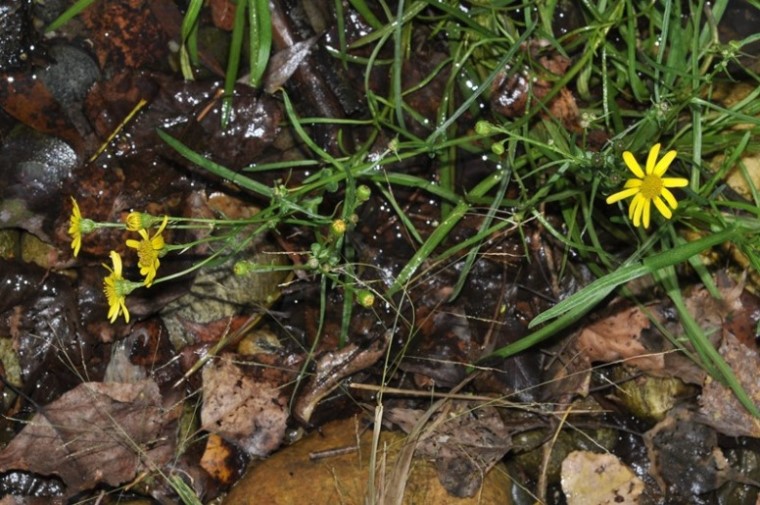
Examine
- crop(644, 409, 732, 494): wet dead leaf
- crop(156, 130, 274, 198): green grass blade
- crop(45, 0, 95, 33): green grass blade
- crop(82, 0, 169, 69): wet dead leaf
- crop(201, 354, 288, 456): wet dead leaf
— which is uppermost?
crop(45, 0, 95, 33): green grass blade

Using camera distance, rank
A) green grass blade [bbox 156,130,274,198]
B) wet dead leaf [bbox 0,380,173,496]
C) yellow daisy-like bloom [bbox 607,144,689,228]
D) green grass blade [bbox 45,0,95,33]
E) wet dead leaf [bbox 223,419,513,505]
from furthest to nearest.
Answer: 1. wet dead leaf [bbox 0,380,173,496]
2. wet dead leaf [bbox 223,419,513,505]
3. green grass blade [bbox 45,0,95,33]
4. green grass blade [bbox 156,130,274,198]
5. yellow daisy-like bloom [bbox 607,144,689,228]

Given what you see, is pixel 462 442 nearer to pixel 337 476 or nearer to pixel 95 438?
pixel 337 476

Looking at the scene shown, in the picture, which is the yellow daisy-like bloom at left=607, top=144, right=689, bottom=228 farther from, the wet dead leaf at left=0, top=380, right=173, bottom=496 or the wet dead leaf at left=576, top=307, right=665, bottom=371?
the wet dead leaf at left=0, top=380, right=173, bottom=496

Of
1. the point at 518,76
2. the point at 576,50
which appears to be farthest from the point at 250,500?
the point at 576,50

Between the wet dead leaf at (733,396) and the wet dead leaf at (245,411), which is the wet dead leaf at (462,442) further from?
the wet dead leaf at (733,396)

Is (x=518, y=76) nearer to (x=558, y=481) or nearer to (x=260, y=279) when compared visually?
(x=260, y=279)

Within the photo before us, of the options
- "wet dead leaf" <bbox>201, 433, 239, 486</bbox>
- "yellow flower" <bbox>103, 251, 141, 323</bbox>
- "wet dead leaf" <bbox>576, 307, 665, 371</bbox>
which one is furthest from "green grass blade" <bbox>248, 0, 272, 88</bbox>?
"wet dead leaf" <bbox>576, 307, 665, 371</bbox>

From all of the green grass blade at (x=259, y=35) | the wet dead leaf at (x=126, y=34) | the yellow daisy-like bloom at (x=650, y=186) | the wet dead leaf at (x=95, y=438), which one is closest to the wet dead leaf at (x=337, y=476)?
the wet dead leaf at (x=95, y=438)
